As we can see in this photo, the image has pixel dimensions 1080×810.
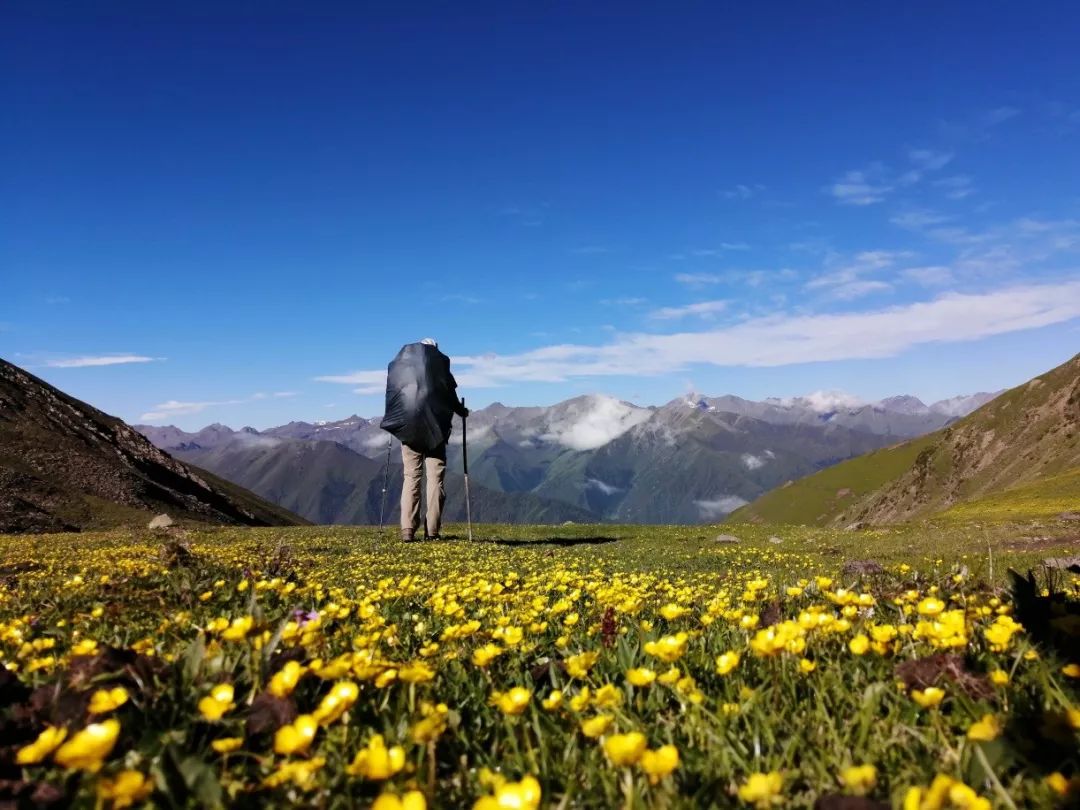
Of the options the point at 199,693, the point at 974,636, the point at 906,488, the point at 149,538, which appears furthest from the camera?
the point at 906,488

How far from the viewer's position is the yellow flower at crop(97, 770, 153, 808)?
6.13 feet

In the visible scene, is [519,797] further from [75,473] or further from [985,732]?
[75,473]

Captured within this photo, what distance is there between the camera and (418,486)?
18.3m

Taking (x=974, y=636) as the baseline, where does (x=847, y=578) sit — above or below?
below

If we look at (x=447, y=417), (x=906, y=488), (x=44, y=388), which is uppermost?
(x=44, y=388)

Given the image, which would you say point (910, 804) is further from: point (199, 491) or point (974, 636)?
point (199, 491)

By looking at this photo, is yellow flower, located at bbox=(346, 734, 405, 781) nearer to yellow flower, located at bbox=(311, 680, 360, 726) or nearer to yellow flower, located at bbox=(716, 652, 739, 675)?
yellow flower, located at bbox=(311, 680, 360, 726)

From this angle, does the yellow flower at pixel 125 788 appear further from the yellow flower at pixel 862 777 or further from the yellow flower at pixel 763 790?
the yellow flower at pixel 862 777

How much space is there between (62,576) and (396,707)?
8045 mm

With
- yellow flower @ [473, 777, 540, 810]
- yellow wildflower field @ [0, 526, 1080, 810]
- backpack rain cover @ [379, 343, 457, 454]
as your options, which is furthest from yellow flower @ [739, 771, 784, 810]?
backpack rain cover @ [379, 343, 457, 454]

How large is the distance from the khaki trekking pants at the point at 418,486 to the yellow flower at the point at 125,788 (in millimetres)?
15832

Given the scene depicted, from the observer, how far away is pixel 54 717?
2.55m

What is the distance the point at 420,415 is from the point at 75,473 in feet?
153

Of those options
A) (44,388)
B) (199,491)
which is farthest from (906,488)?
(44,388)
